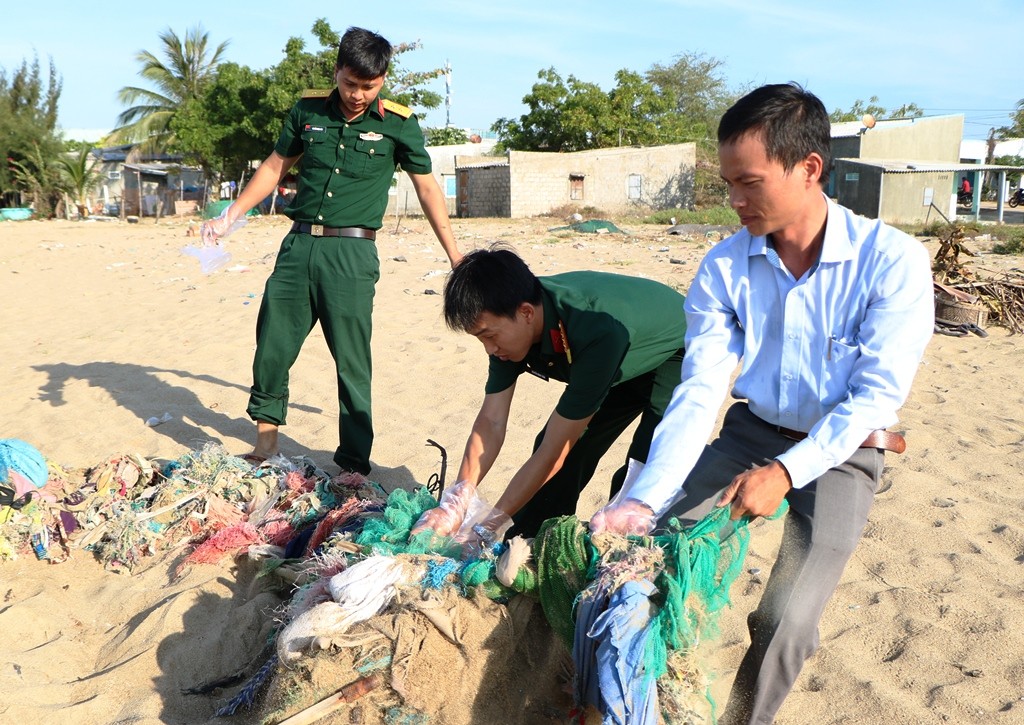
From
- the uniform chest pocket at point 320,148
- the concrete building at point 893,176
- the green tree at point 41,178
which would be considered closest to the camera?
the uniform chest pocket at point 320,148

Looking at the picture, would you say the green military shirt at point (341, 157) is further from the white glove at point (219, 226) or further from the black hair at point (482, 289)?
the black hair at point (482, 289)

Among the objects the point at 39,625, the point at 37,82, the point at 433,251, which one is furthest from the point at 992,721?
the point at 37,82

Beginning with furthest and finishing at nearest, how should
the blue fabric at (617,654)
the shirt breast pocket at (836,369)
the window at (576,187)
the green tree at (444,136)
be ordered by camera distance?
the green tree at (444,136) < the window at (576,187) < the shirt breast pocket at (836,369) < the blue fabric at (617,654)

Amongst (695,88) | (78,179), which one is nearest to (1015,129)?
(695,88)

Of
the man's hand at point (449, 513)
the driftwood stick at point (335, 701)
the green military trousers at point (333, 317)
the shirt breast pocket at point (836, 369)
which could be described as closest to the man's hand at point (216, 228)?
the green military trousers at point (333, 317)

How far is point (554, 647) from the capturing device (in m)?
2.31

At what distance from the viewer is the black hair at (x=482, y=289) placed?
255 cm

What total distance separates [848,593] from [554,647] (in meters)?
1.50

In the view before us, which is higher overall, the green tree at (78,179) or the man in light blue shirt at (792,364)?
the green tree at (78,179)

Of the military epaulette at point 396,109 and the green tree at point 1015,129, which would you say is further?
the green tree at point 1015,129

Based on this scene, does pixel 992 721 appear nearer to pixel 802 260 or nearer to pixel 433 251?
pixel 802 260

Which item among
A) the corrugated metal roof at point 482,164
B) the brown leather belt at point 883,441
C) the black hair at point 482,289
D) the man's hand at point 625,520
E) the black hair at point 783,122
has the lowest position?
the man's hand at point 625,520

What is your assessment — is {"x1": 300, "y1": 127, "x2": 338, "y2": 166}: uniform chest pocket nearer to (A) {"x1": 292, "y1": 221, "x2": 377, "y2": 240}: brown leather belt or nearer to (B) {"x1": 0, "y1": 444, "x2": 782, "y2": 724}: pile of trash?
(A) {"x1": 292, "y1": 221, "x2": 377, "y2": 240}: brown leather belt

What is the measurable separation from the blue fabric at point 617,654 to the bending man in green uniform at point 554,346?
569 mm
